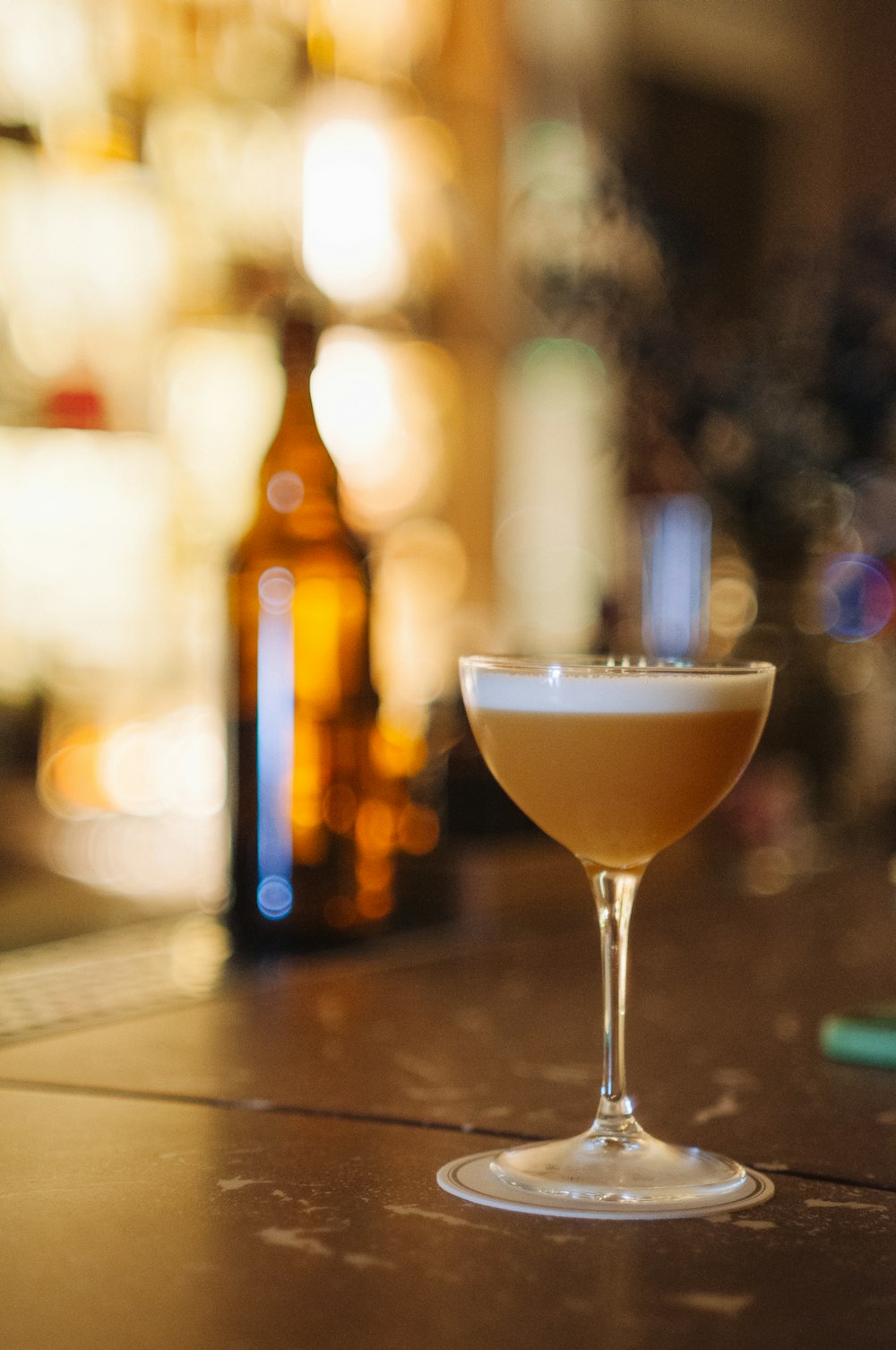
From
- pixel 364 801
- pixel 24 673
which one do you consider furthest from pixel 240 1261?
pixel 24 673

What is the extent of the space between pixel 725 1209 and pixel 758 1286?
0.08 metres

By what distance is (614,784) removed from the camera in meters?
0.69

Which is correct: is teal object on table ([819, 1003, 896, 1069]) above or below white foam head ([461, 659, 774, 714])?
below

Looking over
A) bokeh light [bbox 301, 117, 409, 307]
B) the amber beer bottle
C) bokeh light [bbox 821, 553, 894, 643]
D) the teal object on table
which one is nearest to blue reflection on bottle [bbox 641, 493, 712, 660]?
bokeh light [bbox 821, 553, 894, 643]

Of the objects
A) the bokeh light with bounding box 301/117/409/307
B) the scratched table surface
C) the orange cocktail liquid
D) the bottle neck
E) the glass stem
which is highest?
the bokeh light with bounding box 301/117/409/307

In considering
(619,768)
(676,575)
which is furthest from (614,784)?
(676,575)

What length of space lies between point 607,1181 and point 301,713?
65cm

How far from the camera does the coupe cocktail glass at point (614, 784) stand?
647 mm

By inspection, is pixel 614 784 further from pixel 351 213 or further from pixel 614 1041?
pixel 351 213

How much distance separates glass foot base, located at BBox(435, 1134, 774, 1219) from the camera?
0.61 metres

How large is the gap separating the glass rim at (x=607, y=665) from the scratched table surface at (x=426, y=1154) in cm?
19

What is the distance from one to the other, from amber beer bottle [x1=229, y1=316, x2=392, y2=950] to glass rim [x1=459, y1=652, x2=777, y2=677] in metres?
0.52

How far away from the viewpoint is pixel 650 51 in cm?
444

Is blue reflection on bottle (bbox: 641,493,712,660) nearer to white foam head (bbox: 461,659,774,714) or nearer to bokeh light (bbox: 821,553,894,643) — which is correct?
bokeh light (bbox: 821,553,894,643)
